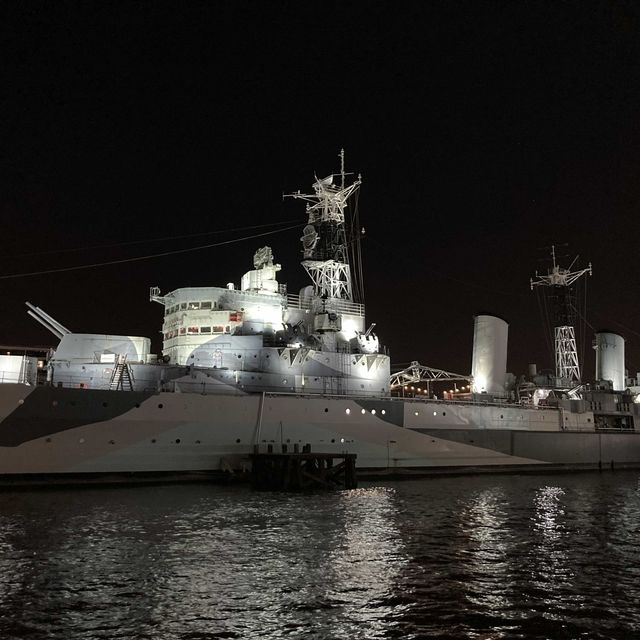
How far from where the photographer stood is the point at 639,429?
32.9 meters

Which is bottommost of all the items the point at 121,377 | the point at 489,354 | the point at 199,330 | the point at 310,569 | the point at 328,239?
the point at 310,569

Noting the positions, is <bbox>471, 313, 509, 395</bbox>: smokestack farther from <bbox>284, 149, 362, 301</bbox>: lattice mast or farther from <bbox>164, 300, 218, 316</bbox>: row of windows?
<bbox>164, 300, 218, 316</bbox>: row of windows

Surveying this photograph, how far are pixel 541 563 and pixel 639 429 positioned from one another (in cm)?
2698

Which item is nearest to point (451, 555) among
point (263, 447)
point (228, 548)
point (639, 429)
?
point (228, 548)

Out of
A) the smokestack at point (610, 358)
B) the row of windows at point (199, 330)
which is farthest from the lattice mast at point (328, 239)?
the smokestack at point (610, 358)

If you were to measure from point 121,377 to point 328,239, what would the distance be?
12081 mm

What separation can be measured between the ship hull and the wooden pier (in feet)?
3.15

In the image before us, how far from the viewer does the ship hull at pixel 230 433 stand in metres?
17.6

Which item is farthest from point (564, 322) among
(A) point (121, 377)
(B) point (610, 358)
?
(A) point (121, 377)

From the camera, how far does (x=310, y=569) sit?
9.22m

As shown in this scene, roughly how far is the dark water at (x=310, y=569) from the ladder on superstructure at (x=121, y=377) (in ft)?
13.1

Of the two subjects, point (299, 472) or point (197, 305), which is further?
point (197, 305)

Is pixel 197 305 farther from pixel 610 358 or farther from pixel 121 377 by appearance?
pixel 610 358

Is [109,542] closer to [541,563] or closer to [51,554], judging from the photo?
[51,554]
